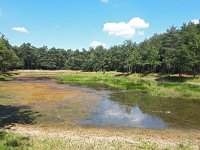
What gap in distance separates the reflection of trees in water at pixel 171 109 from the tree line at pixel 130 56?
40.3 meters

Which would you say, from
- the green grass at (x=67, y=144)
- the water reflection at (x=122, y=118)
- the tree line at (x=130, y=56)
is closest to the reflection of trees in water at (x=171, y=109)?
the water reflection at (x=122, y=118)

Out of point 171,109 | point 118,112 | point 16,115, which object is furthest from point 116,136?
point 171,109

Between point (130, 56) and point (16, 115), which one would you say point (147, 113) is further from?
point (130, 56)

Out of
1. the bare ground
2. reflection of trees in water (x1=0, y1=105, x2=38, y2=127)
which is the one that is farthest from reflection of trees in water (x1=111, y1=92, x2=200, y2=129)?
reflection of trees in water (x1=0, y1=105, x2=38, y2=127)

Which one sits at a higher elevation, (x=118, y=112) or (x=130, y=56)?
(x=130, y=56)

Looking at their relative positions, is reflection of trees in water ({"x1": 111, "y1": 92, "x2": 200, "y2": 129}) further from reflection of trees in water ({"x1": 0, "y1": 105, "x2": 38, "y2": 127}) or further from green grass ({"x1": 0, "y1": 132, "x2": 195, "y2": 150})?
reflection of trees in water ({"x1": 0, "y1": 105, "x2": 38, "y2": 127})

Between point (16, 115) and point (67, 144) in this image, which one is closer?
point (67, 144)

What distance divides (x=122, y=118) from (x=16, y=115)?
33.4 ft

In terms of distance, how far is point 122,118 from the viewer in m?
30.3

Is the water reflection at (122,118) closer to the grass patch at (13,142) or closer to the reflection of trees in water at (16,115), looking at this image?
the reflection of trees in water at (16,115)

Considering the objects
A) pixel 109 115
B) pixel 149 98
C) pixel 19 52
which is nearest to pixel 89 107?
pixel 109 115

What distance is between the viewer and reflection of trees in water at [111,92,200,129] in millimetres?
28266

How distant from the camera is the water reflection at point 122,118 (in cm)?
2753

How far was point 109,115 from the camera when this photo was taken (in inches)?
1261
